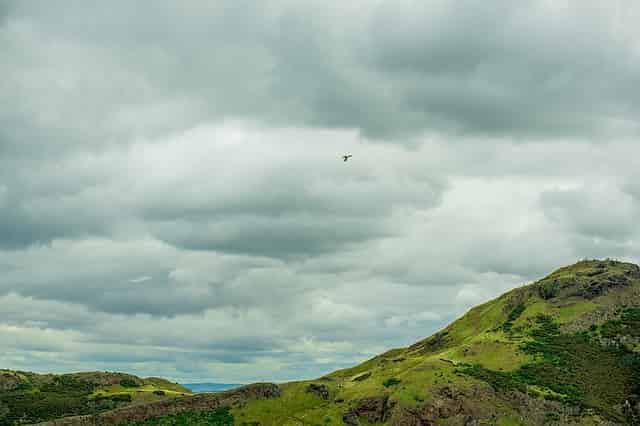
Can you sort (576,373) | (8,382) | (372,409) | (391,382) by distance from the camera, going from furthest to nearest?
(8,382), (576,373), (391,382), (372,409)

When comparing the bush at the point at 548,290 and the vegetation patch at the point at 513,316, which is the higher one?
the bush at the point at 548,290

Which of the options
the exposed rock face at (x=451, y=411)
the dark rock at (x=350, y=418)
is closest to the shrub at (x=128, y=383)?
the dark rock at (x=350, y=418)

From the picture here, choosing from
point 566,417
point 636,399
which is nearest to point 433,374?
point 566,417

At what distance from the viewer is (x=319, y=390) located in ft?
437

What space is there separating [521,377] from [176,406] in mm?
73195

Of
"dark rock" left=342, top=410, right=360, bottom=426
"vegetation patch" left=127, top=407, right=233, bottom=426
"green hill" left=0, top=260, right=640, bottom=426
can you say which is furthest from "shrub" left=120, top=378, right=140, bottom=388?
"dark rock" left=342, top=410, right=360, bottom=426

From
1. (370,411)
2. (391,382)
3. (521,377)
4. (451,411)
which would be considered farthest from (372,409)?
(521,377)

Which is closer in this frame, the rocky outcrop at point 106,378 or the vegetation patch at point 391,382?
the vegetation patch at point 391,382

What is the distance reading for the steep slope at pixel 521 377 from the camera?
114 m

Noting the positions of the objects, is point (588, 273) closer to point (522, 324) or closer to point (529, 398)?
point (522, 324)

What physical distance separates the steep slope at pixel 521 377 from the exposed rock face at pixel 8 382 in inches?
2761

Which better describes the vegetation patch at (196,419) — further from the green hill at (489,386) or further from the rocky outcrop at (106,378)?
the rocky outcrop at (106,378)

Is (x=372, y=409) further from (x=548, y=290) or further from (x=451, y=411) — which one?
(x=548, y=290)

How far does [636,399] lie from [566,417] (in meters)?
16.3
